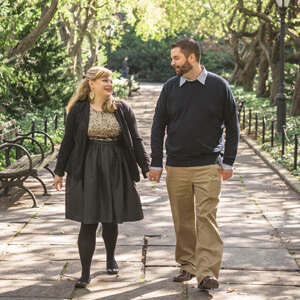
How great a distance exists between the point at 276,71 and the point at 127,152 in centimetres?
1984

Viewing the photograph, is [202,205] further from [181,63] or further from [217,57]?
[217,57]

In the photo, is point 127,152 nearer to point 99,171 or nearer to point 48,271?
point 99,171

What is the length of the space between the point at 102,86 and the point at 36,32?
31.9 feet

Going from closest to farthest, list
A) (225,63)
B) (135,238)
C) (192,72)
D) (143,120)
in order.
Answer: (192,72), (135,238), (143,120), (225,63)

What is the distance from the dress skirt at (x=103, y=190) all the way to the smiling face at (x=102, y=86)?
15.1 inches

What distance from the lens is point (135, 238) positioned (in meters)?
6.41

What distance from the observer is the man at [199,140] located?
4.80m

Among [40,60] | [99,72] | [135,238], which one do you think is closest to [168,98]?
[99,72]

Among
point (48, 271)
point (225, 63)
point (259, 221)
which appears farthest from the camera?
point (225, 63)

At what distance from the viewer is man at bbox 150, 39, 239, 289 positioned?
480cm

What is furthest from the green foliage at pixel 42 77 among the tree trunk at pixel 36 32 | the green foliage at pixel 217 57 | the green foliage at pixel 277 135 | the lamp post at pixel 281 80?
the green foliage at pixel 217 57

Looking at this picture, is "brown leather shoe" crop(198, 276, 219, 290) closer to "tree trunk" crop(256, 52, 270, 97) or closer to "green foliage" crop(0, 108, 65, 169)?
"green foliage" crop(0, 108, 65, 169)

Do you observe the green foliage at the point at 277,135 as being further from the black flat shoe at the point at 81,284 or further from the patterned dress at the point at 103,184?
the black flat shoe at the point at 81,284

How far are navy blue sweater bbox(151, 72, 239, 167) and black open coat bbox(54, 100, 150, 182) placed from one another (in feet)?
0.71
